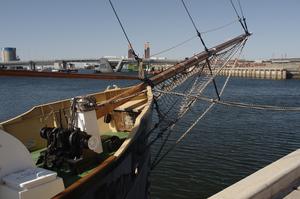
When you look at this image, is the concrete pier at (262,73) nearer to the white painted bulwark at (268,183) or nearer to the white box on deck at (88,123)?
the white box on deck at (88,123)

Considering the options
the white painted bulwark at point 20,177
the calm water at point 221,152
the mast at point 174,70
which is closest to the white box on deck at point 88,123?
the mast at point 174,70

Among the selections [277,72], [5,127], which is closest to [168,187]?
[5,127]

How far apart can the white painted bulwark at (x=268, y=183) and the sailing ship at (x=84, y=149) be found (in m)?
2.25

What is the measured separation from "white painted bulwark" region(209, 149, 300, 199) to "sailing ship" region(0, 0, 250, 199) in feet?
7.39

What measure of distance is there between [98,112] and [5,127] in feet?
7.36

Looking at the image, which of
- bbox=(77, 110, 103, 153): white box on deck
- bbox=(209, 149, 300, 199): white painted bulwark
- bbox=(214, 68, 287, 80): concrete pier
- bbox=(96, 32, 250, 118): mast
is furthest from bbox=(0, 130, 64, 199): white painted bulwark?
bbox=(214, 68, 287, 80): concrete pier

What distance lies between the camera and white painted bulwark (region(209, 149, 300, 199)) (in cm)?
504

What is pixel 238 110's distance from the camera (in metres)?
33.9

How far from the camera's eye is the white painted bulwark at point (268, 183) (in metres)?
5.04

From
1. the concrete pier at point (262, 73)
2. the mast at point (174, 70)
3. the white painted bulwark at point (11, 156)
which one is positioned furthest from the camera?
the concrete pier at point (262, 73)

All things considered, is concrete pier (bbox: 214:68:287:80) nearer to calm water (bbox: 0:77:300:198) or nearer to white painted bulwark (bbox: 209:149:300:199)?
calm water (bbox: 0:77:300:198)

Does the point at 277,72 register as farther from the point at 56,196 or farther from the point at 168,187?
the point at 56,196

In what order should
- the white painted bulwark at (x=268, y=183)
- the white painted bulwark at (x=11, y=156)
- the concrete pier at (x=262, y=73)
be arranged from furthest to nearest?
1. the concrete pier at (x=262, y=73)
2. the white painted bulwark at (x=11, y=156)
3. the white painted bulwark at (x=268, y=183)

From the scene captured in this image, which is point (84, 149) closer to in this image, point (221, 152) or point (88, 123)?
point (88, 123)
